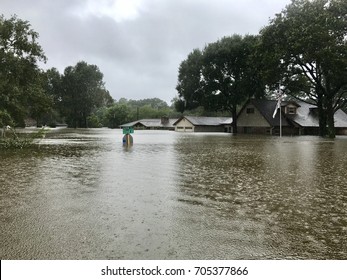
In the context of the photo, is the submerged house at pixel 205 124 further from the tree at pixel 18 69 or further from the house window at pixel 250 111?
the tree at pixel 18 69

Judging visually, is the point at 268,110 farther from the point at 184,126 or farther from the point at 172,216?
the point at 172,216

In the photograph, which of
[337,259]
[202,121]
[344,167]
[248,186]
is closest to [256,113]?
[202,121]

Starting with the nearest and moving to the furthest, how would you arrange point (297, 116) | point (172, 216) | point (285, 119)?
point (172, 216), point (285, 119), point (297, 116)

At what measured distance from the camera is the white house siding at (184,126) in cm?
8475

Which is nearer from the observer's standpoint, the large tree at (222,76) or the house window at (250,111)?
the large tree at (222,76)

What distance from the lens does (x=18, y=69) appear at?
38719mm

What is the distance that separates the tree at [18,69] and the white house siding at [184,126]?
1830 inches

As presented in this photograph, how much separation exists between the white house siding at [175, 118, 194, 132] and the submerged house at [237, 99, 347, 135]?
65.1 ft

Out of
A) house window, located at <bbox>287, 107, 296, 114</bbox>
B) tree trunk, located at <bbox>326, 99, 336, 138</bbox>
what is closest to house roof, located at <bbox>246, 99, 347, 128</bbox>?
house window, located at <bbox>287, 107, 296, 114</bbox>

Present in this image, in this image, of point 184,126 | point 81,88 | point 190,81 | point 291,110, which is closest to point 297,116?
point 291,110

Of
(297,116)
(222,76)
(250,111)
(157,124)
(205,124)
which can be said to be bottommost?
(205,124)

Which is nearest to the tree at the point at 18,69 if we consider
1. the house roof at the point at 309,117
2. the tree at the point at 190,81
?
the tree at the point at 190,81

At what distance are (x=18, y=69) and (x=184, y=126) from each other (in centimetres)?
5328

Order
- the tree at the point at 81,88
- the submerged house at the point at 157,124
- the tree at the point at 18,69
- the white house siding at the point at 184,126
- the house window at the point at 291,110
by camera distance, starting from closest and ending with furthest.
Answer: the tree at the point at 18,69, the house window at the point at 291,110, the white house siding at the point at 184,126, the tree at the point at 81,88, the submerged house at the point at 157,124
